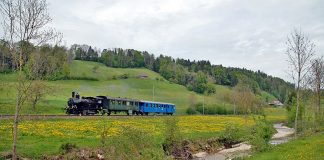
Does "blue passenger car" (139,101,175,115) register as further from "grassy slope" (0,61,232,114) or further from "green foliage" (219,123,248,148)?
"grassy slope" (0,61,232,114)

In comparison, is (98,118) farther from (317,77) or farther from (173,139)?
(317,77)

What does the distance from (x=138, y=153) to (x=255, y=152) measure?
19174 millimetres

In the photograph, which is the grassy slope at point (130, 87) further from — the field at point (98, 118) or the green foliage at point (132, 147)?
the green foliage at point (132, 147)

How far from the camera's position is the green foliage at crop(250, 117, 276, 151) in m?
33.0

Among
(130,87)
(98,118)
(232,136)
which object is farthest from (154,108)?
(130,87)

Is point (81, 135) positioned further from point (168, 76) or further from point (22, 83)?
point (168, 76)

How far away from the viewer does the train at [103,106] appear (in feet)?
199

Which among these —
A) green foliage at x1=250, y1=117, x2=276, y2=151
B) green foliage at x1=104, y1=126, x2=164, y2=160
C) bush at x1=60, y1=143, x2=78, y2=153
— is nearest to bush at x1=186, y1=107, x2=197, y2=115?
green foliage at x1=250, y1=117, x2=276, y2=151

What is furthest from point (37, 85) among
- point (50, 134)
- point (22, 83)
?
point (50, 134)

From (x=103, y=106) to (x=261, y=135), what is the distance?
3682 cm

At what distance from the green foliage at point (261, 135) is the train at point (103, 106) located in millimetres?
34156

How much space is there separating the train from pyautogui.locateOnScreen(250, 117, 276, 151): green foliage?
34156 mm

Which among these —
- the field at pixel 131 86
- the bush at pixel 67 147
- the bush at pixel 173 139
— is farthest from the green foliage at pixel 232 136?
the field at pixel 131 86

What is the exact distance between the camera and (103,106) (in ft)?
213
